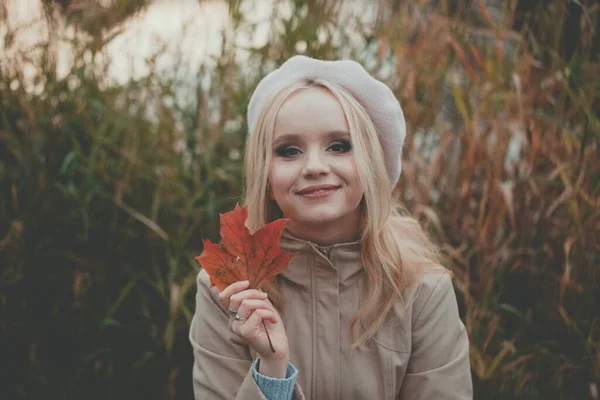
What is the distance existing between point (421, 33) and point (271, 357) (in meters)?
1.70

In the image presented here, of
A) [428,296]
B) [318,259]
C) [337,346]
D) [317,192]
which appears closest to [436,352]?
[428,296]

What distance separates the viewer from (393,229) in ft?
5.32

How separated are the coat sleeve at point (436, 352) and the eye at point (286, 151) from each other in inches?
17.2

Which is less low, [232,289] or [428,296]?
[232,289]

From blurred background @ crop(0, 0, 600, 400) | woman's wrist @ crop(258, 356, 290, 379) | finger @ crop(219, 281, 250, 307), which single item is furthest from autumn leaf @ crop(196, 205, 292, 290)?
blurred background @ crop(0, 0, 600, 400)

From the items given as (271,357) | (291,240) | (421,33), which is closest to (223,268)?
(271,357)

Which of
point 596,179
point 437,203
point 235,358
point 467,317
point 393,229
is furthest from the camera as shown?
point 437,203

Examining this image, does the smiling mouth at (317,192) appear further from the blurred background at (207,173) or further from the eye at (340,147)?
the blurred background at (207,173)

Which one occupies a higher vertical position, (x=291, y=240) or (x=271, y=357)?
(x=291, y=240)

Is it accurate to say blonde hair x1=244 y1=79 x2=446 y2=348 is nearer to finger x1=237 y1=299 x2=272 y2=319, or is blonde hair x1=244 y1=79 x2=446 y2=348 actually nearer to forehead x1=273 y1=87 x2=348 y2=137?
forehead x1=273 y1=87 x2=348 y2=137

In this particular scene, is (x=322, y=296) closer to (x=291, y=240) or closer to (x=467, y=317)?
(x=291, y=240)

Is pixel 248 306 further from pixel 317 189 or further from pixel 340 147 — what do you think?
pixel 340 147

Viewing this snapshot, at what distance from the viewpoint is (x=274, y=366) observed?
4.10 feet

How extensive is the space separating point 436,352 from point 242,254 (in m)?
0.57
